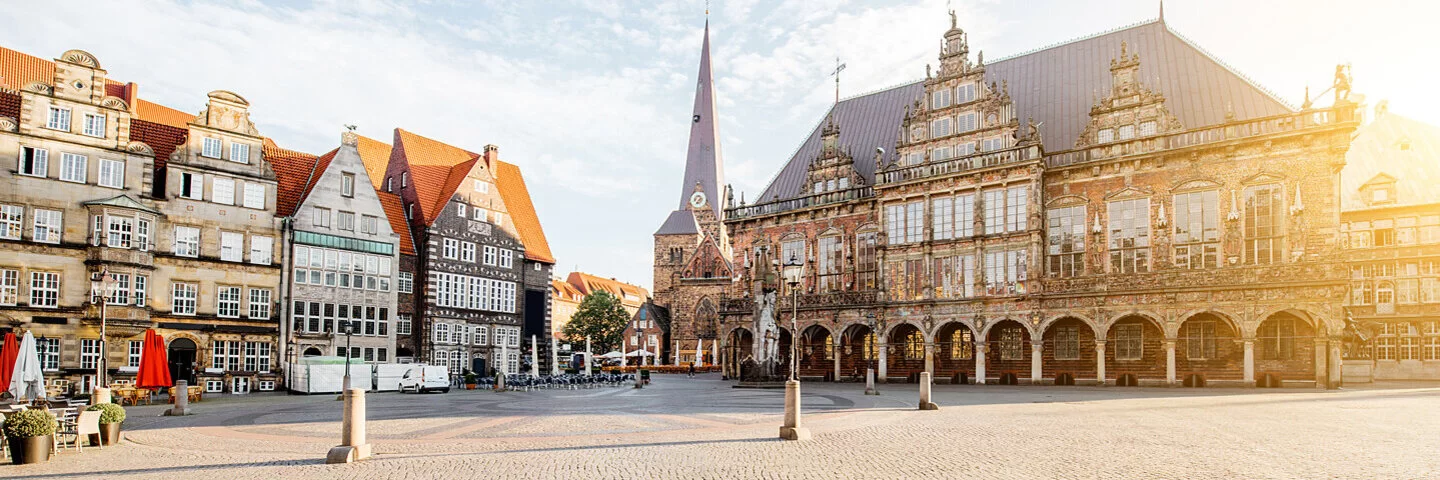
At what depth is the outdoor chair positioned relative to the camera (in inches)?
585

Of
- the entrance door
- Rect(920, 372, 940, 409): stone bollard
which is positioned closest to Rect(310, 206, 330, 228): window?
the entrance door

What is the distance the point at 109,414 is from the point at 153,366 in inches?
584

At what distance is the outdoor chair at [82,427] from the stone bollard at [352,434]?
186 inches

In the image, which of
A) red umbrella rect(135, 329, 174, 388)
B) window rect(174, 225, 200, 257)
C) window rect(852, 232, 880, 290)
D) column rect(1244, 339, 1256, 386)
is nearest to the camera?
red umbrella rect(135, 329, 174, 388)

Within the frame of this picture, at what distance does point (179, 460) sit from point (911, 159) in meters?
38.9

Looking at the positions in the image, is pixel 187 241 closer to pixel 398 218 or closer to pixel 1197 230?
pixel 398 218

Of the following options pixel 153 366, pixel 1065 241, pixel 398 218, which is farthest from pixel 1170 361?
pixel 398 218

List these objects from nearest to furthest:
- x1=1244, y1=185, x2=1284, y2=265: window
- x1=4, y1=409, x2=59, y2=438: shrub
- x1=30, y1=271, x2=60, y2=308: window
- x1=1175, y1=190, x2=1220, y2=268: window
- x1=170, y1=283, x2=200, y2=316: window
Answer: x1=4, y1=409, x2=59, y2=438: shrub → x1=30, y1=271, x2=60, y2=308: window → x1=1244, y1=185, x2=1284, y2=265: window → x1=1175, y1=190, x2=1220, y2=268: window → x1=170, y1=283, x2=200, y2=316: window

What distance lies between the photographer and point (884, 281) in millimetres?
46781

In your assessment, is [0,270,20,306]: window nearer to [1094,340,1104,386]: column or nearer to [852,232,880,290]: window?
[852,232,880,290]: window

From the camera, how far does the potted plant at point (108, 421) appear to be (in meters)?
15.6

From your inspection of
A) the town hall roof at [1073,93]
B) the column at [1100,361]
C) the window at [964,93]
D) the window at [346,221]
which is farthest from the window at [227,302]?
the column at [1100,361]

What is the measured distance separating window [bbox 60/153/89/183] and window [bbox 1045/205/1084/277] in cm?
3971

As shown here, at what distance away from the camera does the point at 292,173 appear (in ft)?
154
